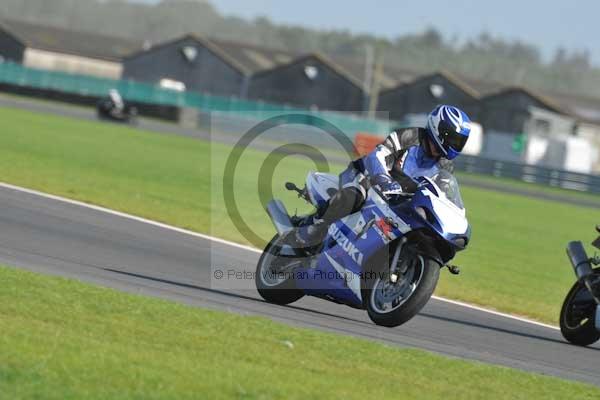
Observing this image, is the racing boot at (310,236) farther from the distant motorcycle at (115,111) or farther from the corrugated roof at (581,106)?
the corrugated roof at (581,106)

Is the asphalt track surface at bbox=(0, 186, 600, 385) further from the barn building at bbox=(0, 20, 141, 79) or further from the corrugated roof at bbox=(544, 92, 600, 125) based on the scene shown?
the barn building at bbox=(0, 20, 141, 79)

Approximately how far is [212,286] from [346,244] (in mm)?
1768

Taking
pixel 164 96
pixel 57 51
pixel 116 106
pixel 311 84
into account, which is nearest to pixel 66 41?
pixel 57 51

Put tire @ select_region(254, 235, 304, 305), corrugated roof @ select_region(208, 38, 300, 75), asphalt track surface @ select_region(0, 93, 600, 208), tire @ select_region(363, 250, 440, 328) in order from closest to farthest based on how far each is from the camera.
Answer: tire @ select_region(363, 250, 440, 328) < tire @ select_region(254, 235, 304, 305) < asphalt track surface @ select_region(0, 93, 600, 208) < corrugated roof @ select_region(208, 38, 300, 75)

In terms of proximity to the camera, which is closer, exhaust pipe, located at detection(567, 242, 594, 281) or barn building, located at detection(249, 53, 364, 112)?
exhaust pipe, located at detection(567, 242, 594, 281)

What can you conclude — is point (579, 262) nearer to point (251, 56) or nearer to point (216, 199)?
point (216, 199)

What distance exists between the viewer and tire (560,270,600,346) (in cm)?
1023

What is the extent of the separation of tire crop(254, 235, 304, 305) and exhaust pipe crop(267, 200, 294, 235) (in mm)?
101

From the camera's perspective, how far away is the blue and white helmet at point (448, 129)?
915cm

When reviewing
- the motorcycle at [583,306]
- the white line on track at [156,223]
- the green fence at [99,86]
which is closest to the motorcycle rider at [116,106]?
the green fence at [99,86]

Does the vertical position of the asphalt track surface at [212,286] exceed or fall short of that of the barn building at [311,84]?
it exceeds it

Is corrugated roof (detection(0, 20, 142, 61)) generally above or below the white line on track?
below

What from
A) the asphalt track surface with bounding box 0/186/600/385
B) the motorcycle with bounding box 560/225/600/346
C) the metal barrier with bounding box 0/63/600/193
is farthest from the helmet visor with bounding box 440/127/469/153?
the metal barrier with bounding box 0/63/600/193

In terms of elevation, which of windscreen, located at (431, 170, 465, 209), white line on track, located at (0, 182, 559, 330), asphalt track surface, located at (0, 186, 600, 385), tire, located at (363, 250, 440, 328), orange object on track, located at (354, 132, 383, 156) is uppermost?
windscreen, located at (431, 170, 465, 209)
